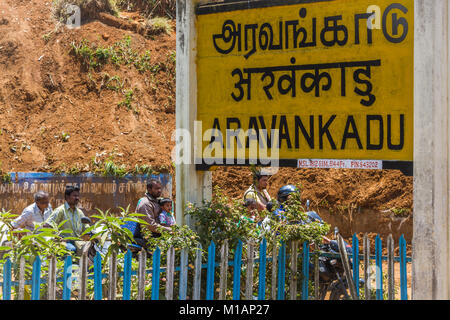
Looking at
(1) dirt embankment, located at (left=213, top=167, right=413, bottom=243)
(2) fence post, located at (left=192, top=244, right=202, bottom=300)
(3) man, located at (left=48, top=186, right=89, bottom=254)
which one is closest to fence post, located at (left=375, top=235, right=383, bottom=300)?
(2) fence post, located at (left=192, top=244, right=202, bottom=300)

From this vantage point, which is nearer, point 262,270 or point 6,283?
point 6,283

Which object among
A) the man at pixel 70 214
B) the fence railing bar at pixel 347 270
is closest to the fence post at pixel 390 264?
the fence railing bar at pixel 347 270

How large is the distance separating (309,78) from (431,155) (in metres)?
1.34

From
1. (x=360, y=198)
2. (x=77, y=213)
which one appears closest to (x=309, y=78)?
(x=77, y=213)

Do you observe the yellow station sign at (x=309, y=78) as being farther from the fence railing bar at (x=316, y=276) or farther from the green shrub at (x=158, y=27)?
the green shrub at (x=158, y=27)

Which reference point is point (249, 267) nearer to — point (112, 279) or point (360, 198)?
point (112, 279)

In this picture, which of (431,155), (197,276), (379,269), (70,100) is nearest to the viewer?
(431,155)

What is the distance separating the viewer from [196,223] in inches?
247

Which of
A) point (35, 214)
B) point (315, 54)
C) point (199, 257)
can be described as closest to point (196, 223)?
point (199, 257)

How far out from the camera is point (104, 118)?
1806 cm

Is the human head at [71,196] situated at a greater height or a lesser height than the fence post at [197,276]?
greater

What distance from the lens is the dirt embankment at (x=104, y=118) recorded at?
50.2 feet

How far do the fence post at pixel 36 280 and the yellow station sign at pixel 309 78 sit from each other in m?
2.27
